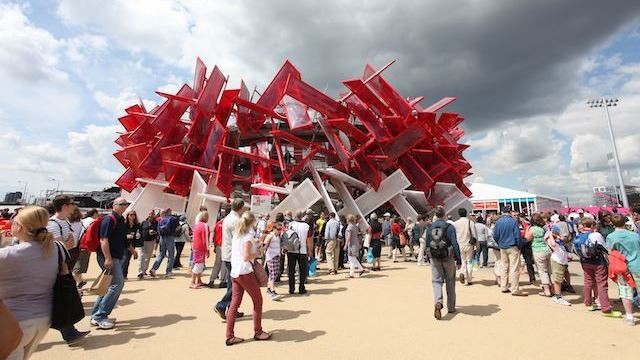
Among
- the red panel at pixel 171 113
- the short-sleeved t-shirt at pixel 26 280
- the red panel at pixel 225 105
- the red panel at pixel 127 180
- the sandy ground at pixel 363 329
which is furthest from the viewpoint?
the red panel at pixel 127 180

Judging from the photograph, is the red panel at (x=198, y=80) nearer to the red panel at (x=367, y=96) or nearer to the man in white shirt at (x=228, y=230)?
the red panel at (x=367, y=96)

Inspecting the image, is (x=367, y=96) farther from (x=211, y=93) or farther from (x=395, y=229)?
(x=395, y=229)

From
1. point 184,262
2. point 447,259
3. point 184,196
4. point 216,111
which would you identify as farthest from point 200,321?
point 184,196

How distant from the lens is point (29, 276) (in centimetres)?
278

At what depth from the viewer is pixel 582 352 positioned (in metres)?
4.05

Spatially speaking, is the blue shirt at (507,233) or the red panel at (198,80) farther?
the red panel at (198,80)

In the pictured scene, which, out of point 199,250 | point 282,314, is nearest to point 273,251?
point 282,314

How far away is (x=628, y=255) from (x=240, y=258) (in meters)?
5.90

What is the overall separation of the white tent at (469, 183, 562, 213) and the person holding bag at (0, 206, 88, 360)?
120ft

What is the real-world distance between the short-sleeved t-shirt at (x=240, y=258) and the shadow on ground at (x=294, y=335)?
1089 millimetres

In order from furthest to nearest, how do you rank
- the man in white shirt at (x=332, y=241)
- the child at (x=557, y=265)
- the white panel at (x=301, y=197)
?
the white panel at (x=301, y=197) → the man in white shirt at (x=332, y=241) → the child at (x=557, y=265)

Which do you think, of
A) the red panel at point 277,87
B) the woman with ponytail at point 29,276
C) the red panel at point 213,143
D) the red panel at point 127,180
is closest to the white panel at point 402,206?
the red panel at point 277,87

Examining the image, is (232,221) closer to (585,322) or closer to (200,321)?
(200,321)

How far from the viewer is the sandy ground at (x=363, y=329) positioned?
13.5ft
